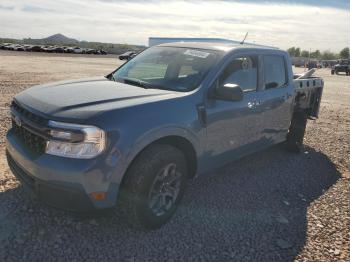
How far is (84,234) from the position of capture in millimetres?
3512

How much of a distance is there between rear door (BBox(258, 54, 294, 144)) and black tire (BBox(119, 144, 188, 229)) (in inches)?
73.3

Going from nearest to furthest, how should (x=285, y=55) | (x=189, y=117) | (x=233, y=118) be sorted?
(x=189, y=117)
(x=233, y=118)
(x=285, y=55)

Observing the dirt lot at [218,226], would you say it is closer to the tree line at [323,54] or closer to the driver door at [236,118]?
the driver door at [236,118]

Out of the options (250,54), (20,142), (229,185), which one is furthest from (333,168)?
(20,142)

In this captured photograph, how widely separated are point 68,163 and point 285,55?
4089 millimetres

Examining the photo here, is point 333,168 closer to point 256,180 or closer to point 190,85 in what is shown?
point 256,180

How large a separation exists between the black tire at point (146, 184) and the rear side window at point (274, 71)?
2.13 meters

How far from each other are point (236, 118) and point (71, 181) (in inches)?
84.5

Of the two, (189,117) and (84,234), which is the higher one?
(189,117)

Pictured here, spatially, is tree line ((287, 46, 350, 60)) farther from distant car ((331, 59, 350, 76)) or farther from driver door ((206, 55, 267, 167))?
driver door ((206, 55, 267, 167))

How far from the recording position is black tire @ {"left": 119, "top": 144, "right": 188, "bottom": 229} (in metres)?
3.31

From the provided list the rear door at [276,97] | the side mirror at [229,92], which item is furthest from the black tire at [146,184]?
the rear door at [276,97]

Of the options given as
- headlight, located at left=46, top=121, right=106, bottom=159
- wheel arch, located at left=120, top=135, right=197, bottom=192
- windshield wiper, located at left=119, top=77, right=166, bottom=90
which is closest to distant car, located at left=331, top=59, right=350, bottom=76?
windshield wiper, located at left=119, top=77, right=166, bottom=90

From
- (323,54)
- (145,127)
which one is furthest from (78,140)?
(323,54)
